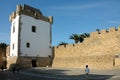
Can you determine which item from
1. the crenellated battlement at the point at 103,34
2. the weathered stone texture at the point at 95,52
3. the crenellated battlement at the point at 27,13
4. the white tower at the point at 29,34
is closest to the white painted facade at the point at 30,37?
the white tower at the point at 29,34

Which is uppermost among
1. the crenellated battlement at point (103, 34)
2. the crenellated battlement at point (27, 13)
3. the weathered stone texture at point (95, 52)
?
the crenellated battlement at point (27, 13)

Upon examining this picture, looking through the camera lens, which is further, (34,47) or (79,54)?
(34,47)

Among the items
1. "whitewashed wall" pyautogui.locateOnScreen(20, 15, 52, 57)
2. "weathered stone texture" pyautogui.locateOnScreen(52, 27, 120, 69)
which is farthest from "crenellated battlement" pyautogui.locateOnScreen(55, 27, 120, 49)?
"whitewashed wall" pyautogui.locateOnScreen(20, 15, 52, 57)

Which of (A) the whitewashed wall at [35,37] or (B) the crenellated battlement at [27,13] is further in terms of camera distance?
(B) the crenellated battlement at [27,13]

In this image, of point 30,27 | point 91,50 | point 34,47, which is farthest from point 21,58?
point 91,50

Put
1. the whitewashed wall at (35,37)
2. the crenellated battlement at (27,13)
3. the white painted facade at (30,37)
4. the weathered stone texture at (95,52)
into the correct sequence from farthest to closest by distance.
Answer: the crenellated battlement at (27,13)
the whitewashed wall at (35,37)
the white painted facade at (30,37)
the weathered stone texture at (95,52)

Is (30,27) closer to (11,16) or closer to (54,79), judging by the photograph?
(11,16)

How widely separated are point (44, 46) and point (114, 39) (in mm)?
12869

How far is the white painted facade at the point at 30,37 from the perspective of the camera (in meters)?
31.7

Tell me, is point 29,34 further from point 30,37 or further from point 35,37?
point 35,37

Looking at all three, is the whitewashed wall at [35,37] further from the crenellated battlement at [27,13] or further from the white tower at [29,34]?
the crenellated battlement at [27,13]

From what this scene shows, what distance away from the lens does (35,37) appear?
33.3 m

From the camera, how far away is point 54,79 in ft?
60.9

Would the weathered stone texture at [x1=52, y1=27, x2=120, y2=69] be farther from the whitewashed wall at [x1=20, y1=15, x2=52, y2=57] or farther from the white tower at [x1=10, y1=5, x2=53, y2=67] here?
the white tower at [x1=10, y1=5, x2=53, y2=67]
